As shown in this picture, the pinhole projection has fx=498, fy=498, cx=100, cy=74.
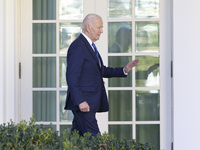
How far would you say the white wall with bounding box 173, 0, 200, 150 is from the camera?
19.8 feet

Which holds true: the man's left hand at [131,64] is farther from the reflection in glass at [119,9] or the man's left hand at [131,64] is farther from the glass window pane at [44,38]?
the glass window pane at [44,38]

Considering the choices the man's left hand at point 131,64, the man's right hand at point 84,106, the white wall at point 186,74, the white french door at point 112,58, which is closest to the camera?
the man's right hand at point 84,106

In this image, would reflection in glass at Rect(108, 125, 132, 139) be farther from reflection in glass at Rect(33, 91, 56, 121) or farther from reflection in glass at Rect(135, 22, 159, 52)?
reflection in glass at Rect(135, 22, 159, 52)

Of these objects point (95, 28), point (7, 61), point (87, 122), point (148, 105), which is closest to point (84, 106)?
point (87, 122)

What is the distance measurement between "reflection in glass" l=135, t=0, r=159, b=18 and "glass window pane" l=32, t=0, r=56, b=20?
3.59 feet

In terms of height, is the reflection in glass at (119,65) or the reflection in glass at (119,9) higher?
the reflection in glass at (119,9)

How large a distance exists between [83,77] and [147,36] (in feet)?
6.08

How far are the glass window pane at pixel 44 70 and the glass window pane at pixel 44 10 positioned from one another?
0.54 meters

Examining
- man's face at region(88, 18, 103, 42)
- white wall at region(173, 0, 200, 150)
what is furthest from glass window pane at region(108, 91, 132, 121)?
man's face at region(88, 18, 103, 42)

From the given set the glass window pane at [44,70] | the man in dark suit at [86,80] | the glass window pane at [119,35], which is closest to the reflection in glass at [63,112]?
the glass window pane at [44,70]

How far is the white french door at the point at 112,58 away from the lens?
6.42 m

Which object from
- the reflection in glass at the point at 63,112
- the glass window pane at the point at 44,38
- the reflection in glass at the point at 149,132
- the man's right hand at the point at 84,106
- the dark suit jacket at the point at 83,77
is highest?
the glass window pane at the point at 44,38

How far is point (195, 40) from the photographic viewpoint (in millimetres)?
6031

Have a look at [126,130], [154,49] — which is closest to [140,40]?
[154,49]
